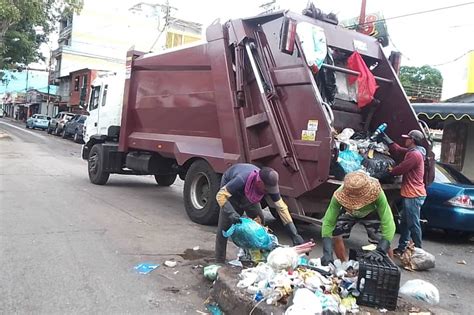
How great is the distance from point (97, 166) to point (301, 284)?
8.22 metres

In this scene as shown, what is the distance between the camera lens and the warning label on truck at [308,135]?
600cm

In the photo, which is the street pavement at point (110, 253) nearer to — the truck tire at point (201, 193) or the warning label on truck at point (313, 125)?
the truck tire at point (201, 193)

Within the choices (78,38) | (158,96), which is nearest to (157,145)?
(158,96)

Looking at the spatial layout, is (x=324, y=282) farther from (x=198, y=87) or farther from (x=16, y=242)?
(x=198, y=87)

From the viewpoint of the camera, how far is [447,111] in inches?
438

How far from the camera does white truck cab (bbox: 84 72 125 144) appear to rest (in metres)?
11.3

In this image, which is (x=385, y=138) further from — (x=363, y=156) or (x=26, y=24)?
(x=26, y=24)

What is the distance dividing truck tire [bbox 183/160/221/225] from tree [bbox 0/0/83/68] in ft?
46.6

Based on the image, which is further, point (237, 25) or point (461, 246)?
point (461, 246)

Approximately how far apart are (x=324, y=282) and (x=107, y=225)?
406 centimetres

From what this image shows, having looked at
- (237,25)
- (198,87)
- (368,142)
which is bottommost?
(368,142)

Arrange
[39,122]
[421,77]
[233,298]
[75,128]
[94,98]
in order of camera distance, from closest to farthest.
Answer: [233,298]
[94,98]
[75,128]
[39,122]
[421,77]

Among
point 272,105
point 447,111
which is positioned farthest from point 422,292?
point 447,111

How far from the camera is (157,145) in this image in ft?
30.0
